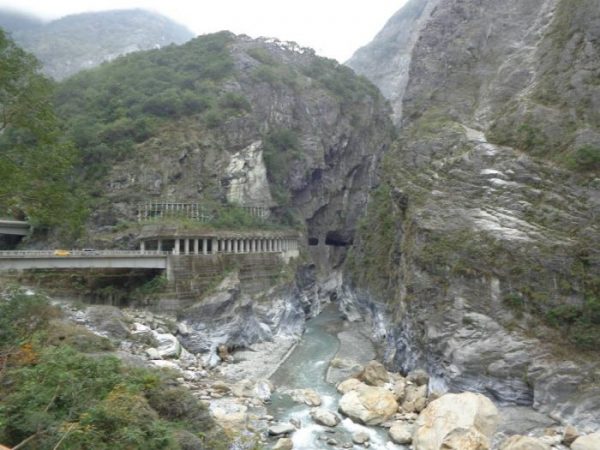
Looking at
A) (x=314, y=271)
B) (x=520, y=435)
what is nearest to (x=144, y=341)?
(x=520, y=435)

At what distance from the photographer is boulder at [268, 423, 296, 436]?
2442 centimetres

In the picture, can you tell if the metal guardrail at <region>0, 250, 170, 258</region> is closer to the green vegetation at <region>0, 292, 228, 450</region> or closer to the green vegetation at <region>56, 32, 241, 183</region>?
the green vegetation at <region>56, 32, 241, 183</region>

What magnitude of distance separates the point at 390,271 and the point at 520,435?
84.2 feet

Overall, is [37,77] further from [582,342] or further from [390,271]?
[390,271]

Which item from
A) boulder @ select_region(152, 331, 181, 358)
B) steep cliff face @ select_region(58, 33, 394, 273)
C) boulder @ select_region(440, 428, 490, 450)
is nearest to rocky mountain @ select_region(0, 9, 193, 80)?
steep cliff face @ select_region(58, 33, 394, 273)

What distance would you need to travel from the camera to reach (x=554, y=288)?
94.9 feet

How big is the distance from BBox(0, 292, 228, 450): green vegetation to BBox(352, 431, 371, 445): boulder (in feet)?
28.1

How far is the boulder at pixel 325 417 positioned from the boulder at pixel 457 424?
4.43 m

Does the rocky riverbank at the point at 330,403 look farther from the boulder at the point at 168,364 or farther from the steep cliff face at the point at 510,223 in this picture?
the steep cliff face at the point at 510,223

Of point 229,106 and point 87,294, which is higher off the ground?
point 229,106

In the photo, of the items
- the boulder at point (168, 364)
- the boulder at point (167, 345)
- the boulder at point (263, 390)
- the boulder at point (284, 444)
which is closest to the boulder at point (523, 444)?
the boulder at point (284, 444)

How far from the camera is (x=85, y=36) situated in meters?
156

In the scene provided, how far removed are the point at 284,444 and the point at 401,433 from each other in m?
6.09

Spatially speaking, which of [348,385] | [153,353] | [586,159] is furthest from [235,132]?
[586,159]
